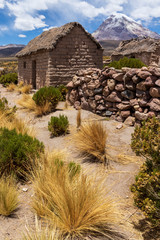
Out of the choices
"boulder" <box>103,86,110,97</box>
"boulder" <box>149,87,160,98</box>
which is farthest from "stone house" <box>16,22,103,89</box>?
"boulder" <box>149,87,160,98</box>

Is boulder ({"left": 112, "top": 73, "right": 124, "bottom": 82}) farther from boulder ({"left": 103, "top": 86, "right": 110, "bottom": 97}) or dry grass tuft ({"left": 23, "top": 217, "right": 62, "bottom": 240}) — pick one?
dry grass tuft ({"left": 23, "top": 217, "right": 62, "bottom": 240})

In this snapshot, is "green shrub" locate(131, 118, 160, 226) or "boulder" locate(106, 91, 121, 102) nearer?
"green shrub" locate(131, 118, 160, 226)

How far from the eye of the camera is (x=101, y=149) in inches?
163

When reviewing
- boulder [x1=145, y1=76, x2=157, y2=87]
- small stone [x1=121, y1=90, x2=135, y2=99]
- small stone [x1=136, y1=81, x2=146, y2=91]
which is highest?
boulder [x1=145, y1=76, x2=157, y2=87]

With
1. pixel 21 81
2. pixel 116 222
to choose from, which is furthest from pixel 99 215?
pixel 21 81

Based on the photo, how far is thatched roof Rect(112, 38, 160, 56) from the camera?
14995mm

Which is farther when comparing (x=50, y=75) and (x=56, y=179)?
(x=50, y=75)

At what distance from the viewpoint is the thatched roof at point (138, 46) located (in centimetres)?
1500

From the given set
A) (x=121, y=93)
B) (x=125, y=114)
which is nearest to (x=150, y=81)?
(x=121, y=93)

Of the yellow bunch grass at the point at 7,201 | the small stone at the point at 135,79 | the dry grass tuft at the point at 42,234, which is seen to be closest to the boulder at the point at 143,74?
the small stone at the point at 135,79

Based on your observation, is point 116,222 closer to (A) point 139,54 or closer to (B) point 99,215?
(B) point 99,215

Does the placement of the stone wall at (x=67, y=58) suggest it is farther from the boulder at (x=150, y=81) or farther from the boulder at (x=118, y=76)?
the boulder at (x=150, y=81)

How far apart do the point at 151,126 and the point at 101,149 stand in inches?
58.4

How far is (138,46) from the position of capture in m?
16.6
